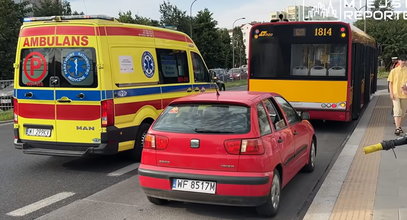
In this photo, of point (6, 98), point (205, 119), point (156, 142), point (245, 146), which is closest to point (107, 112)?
point (156, 142)

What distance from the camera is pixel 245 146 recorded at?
4.69m

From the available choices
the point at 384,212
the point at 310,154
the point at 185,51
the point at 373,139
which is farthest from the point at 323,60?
the point at 384,212

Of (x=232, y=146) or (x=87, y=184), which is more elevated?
(x=232, y=146)

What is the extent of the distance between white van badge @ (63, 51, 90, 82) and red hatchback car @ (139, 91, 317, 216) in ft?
7.70

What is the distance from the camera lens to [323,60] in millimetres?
11164

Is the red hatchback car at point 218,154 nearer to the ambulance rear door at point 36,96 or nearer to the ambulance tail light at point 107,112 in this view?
the ambulance tail light at point 107,112

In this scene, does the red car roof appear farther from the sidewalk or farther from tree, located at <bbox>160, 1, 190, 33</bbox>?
tree, located at <bbox>160, 1, 190, 33</bbox>

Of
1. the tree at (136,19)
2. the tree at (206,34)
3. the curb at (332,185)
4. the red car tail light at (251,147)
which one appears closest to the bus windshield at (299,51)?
the curb at (332,185)

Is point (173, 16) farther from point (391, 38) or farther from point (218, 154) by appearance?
point (218, 154)

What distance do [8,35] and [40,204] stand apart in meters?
30.4

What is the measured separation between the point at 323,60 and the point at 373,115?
4197 mm

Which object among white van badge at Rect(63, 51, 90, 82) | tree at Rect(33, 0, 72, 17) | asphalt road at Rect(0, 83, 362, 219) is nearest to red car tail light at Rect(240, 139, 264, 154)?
asphalt road at Rect(0, 83, 362, 219)

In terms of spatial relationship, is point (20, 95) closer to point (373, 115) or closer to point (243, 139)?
point (243, 139)

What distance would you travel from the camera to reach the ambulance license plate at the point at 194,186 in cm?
470
